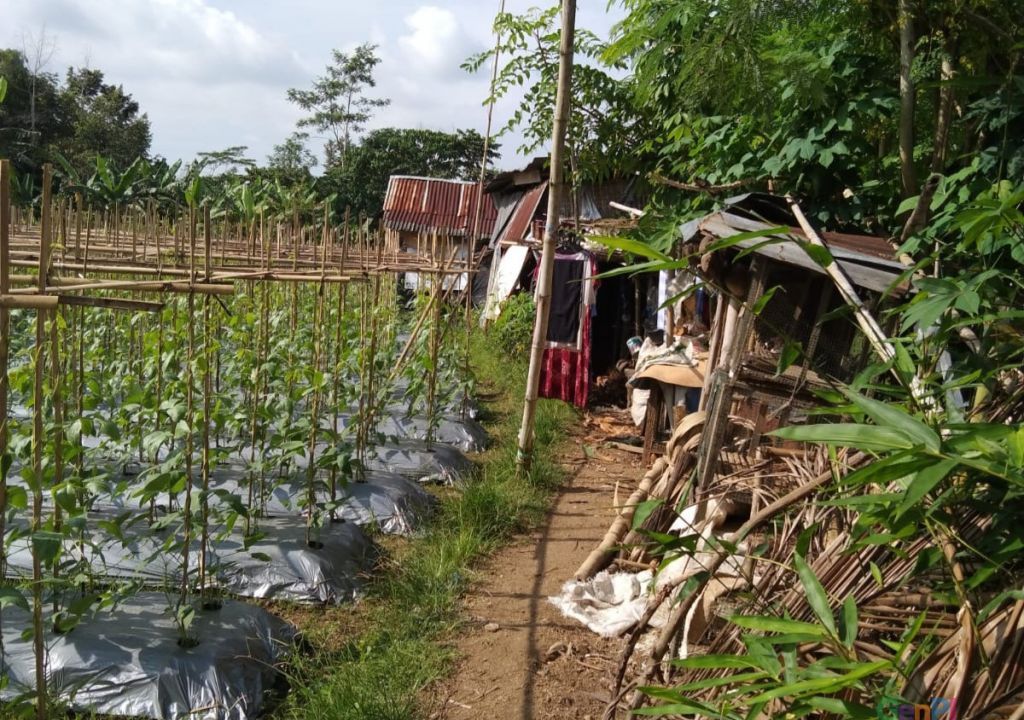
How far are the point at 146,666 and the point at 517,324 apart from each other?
8252mm

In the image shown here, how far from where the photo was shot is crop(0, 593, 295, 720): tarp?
10.3 feet

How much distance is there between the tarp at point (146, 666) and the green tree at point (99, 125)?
999 inches

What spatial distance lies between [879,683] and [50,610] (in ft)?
10.4

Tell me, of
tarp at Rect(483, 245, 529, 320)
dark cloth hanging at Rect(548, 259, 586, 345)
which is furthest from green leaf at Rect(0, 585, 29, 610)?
tarp at Rect(483, 245, 529, 320)

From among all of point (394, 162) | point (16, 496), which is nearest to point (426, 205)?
point (394, 162)

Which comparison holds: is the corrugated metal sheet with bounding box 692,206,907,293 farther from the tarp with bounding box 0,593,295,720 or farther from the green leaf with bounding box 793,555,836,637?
the tarp with bounding box 0,593,295,720

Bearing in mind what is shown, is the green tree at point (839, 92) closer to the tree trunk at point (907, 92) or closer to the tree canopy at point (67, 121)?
the tree trunk at point (907, 92)

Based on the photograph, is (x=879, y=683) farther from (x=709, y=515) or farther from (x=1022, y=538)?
(x=709, y=515)

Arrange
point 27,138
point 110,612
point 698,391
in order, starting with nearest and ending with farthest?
point 110,612
point 698,391
point 27,138

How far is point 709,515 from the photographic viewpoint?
414cm

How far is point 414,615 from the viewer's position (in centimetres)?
426

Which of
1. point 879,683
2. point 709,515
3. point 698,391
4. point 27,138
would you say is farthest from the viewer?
point 27,138

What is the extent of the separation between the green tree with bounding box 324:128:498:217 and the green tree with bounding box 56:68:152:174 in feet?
21.4

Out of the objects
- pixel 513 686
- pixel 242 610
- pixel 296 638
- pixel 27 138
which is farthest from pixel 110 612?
pixel 27 138
